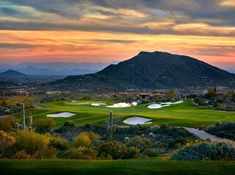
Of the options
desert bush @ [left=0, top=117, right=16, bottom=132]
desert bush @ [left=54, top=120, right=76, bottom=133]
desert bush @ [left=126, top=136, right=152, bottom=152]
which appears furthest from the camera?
desert bush @ [left=54, top=120, right=76, bottom=133]

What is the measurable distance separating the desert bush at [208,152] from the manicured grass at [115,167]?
336cm

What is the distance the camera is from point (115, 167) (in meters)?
16.1

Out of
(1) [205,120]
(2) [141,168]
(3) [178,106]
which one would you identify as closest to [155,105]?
(3) [178,106]

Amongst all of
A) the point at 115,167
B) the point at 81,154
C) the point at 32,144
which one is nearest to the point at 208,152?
the point at 115,167

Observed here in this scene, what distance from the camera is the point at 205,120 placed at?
152 feet

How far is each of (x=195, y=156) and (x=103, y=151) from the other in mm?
6370

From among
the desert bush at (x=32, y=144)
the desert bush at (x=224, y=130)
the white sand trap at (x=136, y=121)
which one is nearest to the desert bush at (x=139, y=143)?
the desert bush at (x=224, y=130)

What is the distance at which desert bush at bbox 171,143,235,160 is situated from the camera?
20328 mm

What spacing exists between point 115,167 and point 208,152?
5974 millimetres

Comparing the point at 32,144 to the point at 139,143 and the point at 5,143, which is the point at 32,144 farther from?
the point at 139,143

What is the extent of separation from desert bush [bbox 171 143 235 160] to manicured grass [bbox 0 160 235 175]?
3355 mm

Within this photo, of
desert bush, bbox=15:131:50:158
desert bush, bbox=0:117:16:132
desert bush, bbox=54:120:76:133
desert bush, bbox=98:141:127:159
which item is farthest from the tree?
desert bush, bbox=54:120:76:133

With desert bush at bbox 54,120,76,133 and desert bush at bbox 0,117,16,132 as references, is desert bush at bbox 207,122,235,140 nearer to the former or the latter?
desert bush at bbox 54,120,76,133

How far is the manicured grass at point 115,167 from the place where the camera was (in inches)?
613
